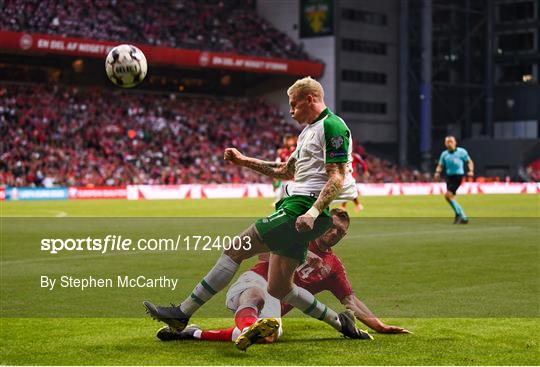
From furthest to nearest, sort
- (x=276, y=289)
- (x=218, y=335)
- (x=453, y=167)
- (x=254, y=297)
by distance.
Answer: (x=453, y=167)
(x=218, y=335)
(x=254, y=297)
(x=276, y=289)

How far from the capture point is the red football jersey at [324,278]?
940 centimetres

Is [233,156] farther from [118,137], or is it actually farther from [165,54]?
[165,54]

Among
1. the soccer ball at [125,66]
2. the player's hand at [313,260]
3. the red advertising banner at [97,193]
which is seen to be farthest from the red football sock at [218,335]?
the red advertising banner at [97,193]

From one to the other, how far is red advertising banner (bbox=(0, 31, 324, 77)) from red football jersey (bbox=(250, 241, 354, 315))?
46.0m

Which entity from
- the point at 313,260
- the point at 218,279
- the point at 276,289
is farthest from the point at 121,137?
the point at 276,289

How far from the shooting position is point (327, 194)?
319 inches

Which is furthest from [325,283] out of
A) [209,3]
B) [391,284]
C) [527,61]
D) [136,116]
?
[527,61]

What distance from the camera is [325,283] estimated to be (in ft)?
31.1

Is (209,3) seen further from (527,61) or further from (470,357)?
(470,357)

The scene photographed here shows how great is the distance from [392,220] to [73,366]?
21.4 metres

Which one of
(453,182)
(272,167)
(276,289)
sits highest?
(272,167)

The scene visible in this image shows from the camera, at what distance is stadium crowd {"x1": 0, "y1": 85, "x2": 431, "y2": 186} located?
4972 cm

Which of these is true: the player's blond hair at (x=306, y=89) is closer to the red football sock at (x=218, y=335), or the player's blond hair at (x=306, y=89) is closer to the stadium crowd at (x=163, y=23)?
the red football sock at (x=218, y=335)

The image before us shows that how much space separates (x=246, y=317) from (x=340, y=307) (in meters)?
3.32
